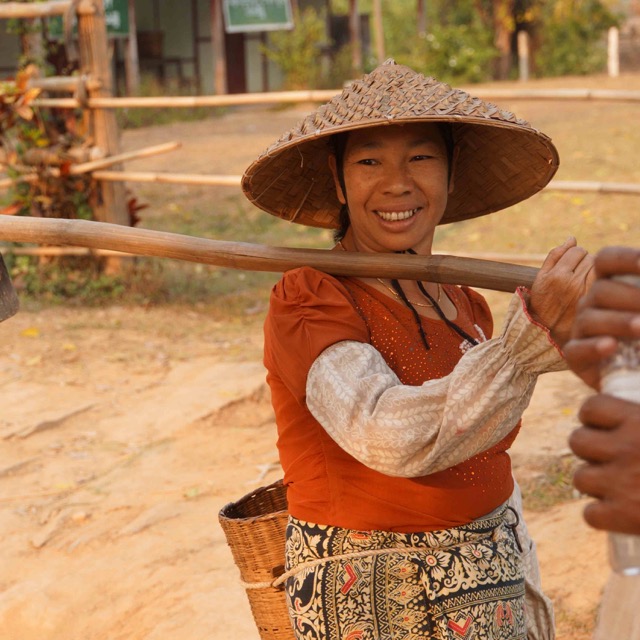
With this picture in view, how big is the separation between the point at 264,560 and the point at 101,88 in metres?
5.19

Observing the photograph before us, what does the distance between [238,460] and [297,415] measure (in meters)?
2.67

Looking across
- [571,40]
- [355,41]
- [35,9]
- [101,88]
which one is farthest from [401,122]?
[571,40]

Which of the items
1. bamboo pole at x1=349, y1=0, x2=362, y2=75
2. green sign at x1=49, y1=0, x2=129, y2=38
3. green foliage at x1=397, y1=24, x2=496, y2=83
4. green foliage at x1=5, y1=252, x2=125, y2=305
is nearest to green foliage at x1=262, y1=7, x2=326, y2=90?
bamboo pole at x1=349, y1=0, x2=362, y2=75

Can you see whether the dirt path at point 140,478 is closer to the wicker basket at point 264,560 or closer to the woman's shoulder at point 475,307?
the wicker basket at point 264,560

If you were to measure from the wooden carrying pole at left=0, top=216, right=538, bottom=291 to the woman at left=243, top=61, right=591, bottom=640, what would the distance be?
0.06m

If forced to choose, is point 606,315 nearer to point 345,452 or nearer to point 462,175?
point 345,452

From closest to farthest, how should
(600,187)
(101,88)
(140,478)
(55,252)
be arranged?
(140,478)
(600,187)
(101,88)
(55,252)

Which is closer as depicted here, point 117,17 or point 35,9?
point 35,9

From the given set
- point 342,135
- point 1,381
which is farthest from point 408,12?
point 342,135

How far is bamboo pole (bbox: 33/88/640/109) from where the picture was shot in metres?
5.95

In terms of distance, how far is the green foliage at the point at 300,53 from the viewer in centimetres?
1834

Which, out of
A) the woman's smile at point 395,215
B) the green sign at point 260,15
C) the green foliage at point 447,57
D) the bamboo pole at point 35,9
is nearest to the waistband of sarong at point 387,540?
the woman's smile at point 395,215

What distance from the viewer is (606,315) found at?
1.00 meters

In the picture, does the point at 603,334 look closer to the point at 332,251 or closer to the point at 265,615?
the point at 332,251
